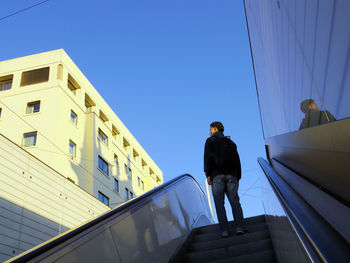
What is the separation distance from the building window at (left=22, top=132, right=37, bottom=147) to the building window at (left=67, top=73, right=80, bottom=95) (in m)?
6.06

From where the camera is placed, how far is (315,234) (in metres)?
1.62

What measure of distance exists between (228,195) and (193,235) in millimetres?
1081

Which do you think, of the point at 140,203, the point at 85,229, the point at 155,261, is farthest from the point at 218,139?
the point at 85,229

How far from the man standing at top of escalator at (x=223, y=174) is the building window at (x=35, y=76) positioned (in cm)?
2004

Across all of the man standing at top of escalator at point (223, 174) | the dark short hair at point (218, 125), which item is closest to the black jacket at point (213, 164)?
the man standing at top of escalator at point (223, 174)

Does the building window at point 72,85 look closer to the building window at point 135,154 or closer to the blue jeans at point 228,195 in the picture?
the building window at point 135,154

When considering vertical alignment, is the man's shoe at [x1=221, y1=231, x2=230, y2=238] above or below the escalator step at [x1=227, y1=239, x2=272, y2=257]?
above

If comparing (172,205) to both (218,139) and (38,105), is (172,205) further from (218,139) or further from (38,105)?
(38,105)

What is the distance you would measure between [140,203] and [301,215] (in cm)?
209

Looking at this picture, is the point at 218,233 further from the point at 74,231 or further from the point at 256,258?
the point at 74,231

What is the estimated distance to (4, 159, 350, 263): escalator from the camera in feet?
5.52

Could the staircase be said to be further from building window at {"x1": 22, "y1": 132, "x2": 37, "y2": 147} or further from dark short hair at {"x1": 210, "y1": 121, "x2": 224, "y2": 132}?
building window at {"x1": 22, "y1": 132, "x2": 37, "y2": 147}

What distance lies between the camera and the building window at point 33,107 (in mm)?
21562

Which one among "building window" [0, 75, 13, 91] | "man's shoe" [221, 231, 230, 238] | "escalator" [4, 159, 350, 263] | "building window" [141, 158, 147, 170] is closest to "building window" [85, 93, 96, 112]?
"building window" [0, 75, 13, 91]
